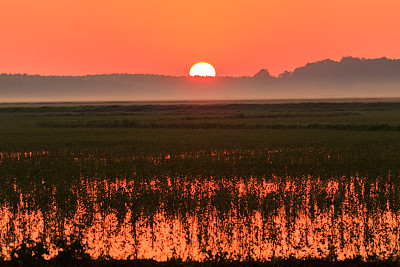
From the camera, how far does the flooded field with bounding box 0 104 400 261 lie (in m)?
10.1

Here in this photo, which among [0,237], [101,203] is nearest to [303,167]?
[101,203]

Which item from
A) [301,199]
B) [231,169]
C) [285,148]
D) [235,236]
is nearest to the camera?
[235,236]

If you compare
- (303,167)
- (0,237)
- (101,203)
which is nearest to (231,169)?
(303,167)

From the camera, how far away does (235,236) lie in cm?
1091

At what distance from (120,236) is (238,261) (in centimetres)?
359

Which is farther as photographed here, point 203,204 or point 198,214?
point 203,204

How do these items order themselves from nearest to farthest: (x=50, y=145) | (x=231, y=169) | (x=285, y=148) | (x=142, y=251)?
(x=142, y=251) < (x=231, y=169) < (x=285, y=148) < (x=50, y=145)

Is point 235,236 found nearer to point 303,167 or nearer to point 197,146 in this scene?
point 303,167

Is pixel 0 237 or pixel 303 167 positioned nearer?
pixel 0 237

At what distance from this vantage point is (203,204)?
13.5 m

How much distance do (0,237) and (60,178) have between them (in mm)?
7014

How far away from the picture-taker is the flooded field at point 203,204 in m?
10.1

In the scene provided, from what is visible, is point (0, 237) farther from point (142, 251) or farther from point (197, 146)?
point (197, 146)

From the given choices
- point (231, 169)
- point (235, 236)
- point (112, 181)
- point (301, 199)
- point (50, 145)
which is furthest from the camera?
point (50, 145)
